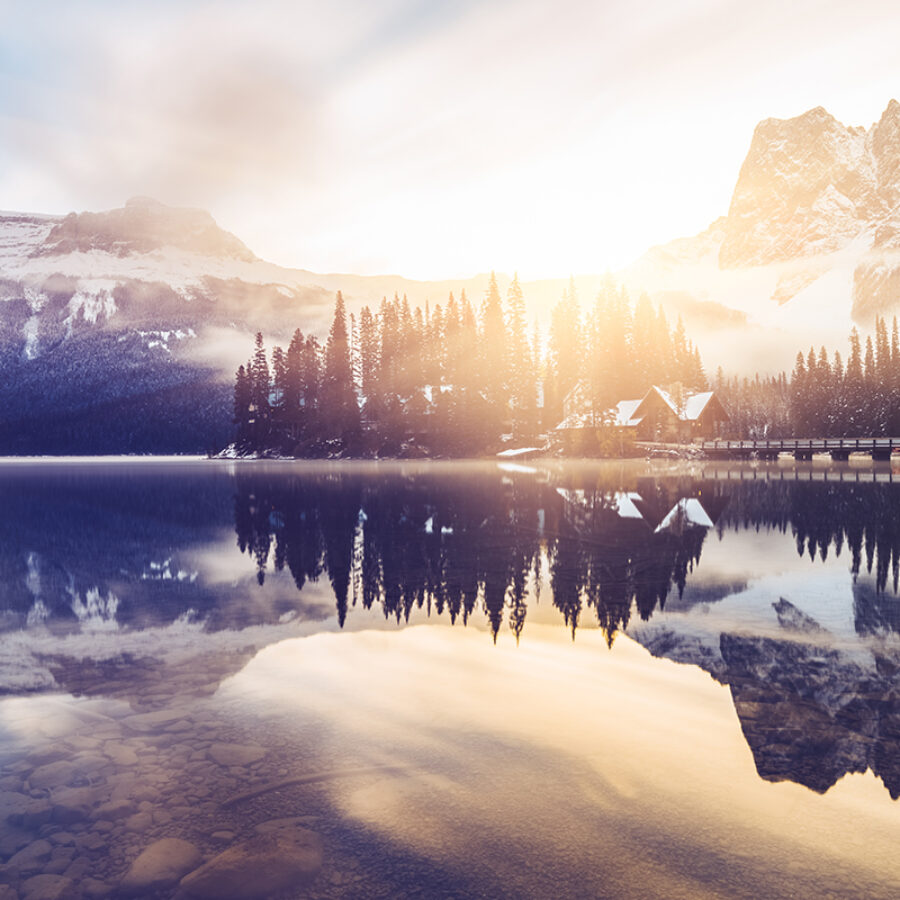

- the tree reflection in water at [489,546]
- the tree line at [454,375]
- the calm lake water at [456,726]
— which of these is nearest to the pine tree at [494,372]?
the tree line at [454,375]

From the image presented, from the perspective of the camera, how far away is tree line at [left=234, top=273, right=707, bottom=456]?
109m

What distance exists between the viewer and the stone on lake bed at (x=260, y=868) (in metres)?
5.79

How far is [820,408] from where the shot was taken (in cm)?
15150

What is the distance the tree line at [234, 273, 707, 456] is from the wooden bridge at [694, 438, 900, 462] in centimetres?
1788

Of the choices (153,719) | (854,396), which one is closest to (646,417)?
(854,396)

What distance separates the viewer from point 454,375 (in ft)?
363

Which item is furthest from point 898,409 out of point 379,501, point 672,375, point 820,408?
point 379,501

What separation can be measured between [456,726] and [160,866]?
4117 millimetres

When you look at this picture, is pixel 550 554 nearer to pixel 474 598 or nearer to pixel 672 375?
pixel 474 598

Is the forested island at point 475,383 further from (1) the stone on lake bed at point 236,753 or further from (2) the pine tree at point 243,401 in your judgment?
(1) the stone on lake bed at point 236,753

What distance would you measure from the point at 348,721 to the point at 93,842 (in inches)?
140

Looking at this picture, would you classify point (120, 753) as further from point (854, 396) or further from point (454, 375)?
point (854, 396)

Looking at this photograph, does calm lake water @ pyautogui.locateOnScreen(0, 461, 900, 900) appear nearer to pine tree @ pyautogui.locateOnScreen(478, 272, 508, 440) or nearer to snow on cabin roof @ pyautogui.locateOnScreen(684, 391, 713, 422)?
pine tree @ pyautogui.locateOnScreen(478, 272, 508, 440)

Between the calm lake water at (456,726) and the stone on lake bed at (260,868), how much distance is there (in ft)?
0.08
